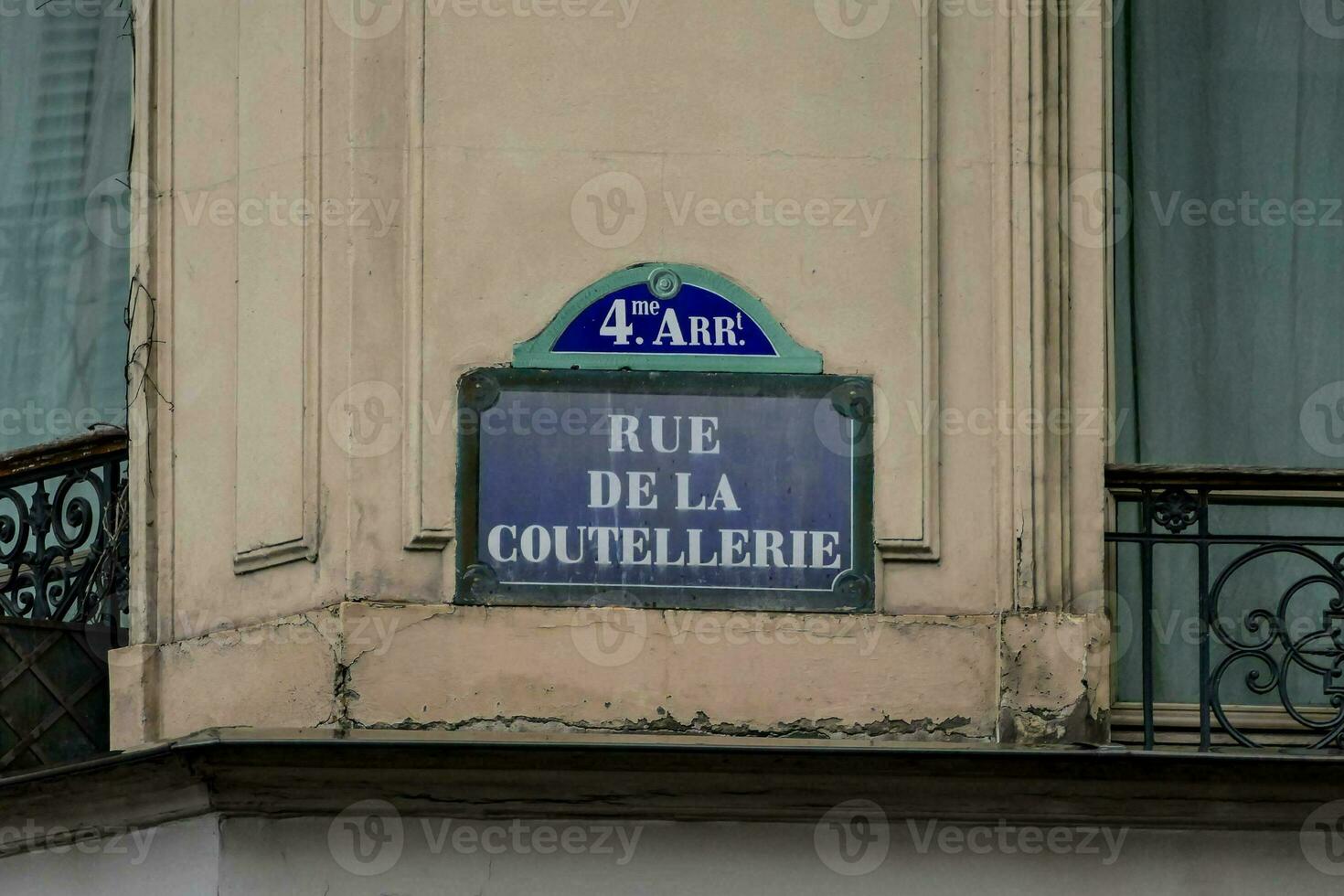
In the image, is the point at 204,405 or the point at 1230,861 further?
the point at 204,405

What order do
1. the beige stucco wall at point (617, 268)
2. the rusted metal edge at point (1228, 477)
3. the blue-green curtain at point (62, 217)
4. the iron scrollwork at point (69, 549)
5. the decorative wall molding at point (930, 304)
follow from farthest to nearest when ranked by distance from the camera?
1. the blue-green curtain at point (62, 217)
2. the iron scrollwork at point (69, 549)
3. the rusted metal edge at point (1228, 477)
4. the decorative wall molding at point (930, 304)
5. the beige stucco wall at point (617, 268)

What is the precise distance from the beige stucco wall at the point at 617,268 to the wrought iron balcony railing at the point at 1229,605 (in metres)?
0.26

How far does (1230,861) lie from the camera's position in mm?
8625

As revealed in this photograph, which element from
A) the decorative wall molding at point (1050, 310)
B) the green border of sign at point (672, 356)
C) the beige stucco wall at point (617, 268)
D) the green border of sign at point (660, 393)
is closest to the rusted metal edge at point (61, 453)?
the beige stucco wall at point (617, 268)

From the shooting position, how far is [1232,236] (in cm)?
987

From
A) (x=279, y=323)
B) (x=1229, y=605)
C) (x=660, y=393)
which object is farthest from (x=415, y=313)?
(x=1229, y=605)

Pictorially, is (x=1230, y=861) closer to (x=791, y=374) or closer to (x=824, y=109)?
(x=791, y=374)

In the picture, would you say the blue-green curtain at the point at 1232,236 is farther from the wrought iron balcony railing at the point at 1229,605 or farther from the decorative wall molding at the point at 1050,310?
the decorative wall molding at the point at 1050,310

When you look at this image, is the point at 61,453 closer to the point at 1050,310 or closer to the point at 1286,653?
the point at 1050,310

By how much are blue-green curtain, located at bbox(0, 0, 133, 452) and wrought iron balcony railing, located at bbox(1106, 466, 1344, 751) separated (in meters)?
3.51

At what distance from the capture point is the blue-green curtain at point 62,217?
34.2 feet

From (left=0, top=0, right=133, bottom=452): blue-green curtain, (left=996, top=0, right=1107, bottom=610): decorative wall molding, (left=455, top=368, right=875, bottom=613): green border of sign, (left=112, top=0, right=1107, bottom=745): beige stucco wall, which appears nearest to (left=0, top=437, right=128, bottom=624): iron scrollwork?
(left=112, top=0, right=1107, bottom=745): beige stucco wall

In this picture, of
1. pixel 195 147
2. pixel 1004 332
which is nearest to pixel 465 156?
pixel 195 147

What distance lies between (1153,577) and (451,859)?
2.46 m
